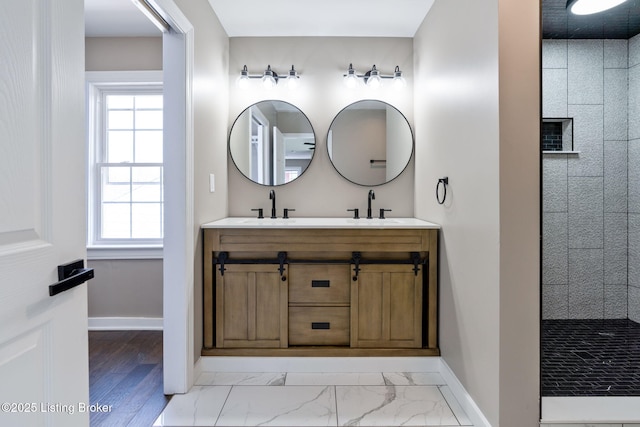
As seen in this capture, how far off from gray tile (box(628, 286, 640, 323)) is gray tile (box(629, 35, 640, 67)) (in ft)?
5.95

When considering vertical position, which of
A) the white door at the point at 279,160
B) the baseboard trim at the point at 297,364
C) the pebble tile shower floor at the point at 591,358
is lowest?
the baseboard trim at the point at 297,364

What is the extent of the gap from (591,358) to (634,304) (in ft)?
3.61

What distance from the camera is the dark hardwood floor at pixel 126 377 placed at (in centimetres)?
199

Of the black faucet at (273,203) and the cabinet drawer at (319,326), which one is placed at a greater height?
the black faucet at (273,203)

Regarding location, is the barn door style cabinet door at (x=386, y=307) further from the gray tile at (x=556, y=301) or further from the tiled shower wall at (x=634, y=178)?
the tiled shower wall at (x=634, y=178)

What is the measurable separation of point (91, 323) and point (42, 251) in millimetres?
2793

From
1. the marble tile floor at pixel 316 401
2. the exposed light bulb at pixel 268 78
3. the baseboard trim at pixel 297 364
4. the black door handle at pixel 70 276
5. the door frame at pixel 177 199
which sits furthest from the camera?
the exposed light bulb at pixel 268 78

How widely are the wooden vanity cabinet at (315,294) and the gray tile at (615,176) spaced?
69.9 inches

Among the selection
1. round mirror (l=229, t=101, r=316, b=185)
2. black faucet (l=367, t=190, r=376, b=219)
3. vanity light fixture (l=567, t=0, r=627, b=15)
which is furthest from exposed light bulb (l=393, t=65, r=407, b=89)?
vanity light fixture (l=567, t=0, r=627, b=15)

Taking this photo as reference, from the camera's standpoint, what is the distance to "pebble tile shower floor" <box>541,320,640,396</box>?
78.6 inches

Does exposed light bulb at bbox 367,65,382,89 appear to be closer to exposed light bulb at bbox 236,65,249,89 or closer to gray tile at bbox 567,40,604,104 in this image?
exposed light bulb at bbox 236,65,249,89

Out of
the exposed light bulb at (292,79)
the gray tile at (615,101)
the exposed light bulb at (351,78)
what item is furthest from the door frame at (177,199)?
the gray tile at (615,101)

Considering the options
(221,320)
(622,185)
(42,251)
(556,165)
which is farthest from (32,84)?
(622,185)

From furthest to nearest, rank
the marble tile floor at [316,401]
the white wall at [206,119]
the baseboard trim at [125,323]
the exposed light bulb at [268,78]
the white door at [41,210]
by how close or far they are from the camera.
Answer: the baseboard trim at [125,323] → the exposed light bulb at [268,78] → the white wall at [206,119] → the marble tile floor at [316,401] → the white door at [41,210]
